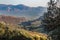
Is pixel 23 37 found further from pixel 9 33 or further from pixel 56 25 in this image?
pixel 56 25

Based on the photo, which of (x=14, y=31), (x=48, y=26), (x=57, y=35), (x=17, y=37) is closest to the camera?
(x=57, y=35)

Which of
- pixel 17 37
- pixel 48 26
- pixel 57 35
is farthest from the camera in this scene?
pixel 17 37

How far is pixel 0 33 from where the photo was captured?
4756cm

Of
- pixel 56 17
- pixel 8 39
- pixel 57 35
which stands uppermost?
pixel 56 17

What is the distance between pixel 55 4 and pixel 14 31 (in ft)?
78.9

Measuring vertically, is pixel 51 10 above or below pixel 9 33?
above

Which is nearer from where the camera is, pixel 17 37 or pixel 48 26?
pixel 48 26

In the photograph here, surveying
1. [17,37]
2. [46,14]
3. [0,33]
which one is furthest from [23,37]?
[46,14]

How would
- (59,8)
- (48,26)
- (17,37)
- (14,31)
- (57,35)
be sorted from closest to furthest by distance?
(57,35) < (59,8) < (48,26) < (17,37) < (14,31)

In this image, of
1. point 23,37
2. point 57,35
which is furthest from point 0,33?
point 57,35

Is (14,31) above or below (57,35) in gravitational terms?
below

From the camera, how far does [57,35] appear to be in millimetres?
21828

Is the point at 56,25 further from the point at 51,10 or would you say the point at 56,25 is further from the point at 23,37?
the point at 23,37

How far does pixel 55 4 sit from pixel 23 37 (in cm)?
2114
